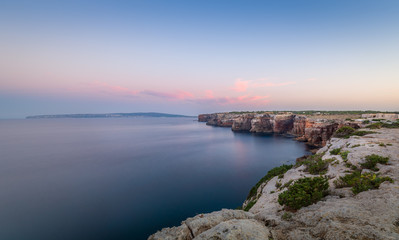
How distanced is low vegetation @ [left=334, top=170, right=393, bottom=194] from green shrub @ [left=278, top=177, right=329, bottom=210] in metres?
1.38

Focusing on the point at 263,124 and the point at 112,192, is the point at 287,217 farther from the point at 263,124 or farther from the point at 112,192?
the point at 263,124

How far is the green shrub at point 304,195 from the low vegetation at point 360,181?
138 centimetres

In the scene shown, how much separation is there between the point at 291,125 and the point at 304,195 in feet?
265

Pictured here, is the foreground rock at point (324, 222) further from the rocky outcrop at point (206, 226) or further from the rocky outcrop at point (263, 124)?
the rocky outcrop at point (263, 124)

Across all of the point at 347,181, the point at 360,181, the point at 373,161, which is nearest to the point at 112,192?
the point at 347,181

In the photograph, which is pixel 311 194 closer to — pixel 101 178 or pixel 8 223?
pixel 8 223

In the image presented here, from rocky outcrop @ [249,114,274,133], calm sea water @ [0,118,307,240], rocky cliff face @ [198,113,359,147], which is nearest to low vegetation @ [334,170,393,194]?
calm sea water @ [0,118,307,240]

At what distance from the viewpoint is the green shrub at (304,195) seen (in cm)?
799

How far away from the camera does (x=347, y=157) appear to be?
43.9ft

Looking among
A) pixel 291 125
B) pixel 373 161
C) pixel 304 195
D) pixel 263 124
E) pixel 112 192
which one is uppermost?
pixel 373 161

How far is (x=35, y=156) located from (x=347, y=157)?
62285mm

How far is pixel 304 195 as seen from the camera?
8.16m

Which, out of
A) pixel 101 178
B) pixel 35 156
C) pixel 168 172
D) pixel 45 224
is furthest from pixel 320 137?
pixel 35 156

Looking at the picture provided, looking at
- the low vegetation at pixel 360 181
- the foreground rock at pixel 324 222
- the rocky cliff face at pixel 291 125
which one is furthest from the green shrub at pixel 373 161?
the rocky cliff face at pixel 291 125
